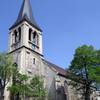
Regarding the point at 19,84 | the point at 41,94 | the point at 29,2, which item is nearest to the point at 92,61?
the point at 41,94

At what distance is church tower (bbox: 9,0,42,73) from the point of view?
3922cm

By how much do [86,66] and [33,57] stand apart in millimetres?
11763

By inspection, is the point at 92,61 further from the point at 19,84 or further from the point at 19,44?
the point at 19,44

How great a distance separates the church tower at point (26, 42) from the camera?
39219 mm

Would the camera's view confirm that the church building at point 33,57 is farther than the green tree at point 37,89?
Yes

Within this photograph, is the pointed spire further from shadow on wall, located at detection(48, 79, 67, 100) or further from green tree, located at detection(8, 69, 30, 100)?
green tree, located at detection(8, 69, 30, 100)

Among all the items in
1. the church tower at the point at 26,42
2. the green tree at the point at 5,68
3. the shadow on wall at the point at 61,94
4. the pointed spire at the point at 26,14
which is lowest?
the shadow on wall at the point at 61,94

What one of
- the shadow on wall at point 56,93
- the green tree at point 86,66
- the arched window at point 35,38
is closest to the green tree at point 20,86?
the shadow on wall at point 56,93

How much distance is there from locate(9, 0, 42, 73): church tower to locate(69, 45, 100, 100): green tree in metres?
9.02

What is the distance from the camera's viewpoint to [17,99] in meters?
35.5

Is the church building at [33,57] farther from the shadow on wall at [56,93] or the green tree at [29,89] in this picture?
the green tree at [29,89]

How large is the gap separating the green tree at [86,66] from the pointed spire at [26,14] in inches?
579

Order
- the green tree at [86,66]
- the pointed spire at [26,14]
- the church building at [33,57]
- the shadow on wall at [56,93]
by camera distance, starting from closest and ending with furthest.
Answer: the green tree at [86,66], the shadow on wall at [56,93], the church building at [33,57], the pointed spire at [26,14]

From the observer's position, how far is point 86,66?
104 ft
